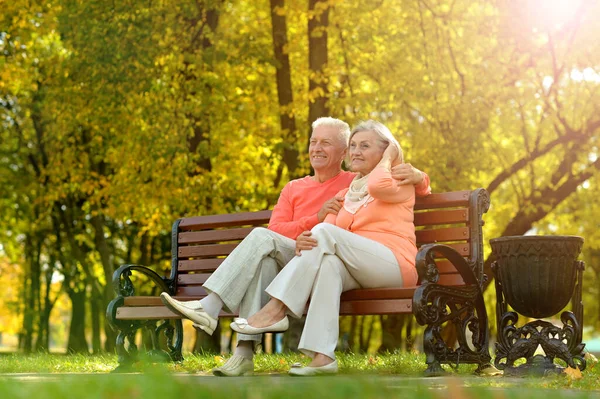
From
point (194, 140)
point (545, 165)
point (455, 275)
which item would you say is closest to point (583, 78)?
point (545, 165)

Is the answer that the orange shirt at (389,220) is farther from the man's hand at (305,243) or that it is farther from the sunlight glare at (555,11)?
the sunlight glare at (555,11)

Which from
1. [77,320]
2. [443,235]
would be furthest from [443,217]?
[77,320]

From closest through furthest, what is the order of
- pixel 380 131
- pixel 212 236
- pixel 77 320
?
pixel 380 131 → pixel 212 236 → pixel 77 320

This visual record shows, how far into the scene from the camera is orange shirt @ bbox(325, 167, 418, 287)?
6695 millimetres

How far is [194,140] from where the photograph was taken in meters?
16.2

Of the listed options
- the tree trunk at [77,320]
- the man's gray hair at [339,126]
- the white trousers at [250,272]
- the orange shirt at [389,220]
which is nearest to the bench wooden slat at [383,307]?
the orange shirt at [389,220]

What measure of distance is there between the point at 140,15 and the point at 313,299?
387 inches

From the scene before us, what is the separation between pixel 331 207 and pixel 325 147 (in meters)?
0.54

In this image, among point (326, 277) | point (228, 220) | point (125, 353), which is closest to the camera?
point (326, 277)

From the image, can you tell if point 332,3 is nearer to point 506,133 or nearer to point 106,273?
point 506,133

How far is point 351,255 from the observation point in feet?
21.1

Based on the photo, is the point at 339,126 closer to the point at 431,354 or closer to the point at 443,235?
the point at 443,235

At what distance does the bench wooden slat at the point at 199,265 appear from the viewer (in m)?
8.69

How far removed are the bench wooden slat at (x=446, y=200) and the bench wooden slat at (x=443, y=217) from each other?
56 mm
